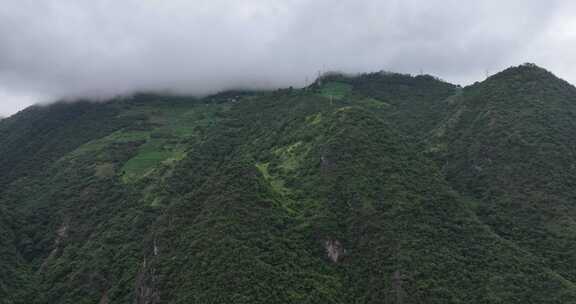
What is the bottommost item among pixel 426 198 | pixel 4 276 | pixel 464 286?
pixel 4 276

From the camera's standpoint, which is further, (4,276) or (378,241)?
(4,276)

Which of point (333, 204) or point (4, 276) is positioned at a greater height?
Answer: point (333, 204)

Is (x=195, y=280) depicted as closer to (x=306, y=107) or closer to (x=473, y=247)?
(x=473, y=247)

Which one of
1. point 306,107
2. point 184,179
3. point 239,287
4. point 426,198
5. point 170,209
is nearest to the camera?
point 239,287

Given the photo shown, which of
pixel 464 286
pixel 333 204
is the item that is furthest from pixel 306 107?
pixel 464 286

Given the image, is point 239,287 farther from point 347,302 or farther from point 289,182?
point 289,182

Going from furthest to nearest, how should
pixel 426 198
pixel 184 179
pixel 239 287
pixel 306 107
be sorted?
pixel 306 107
pixel 184 179
pixel 426 198
pixel 239 287

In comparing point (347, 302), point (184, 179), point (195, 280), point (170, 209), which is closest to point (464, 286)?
point (347, 302)
